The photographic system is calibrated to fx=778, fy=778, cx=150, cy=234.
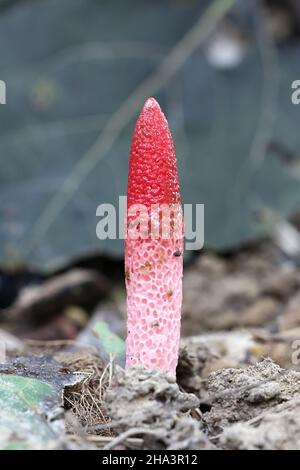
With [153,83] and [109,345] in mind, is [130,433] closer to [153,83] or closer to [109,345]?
[109,345]

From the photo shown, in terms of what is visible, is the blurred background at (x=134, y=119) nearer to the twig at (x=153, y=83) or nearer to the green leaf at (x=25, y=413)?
the twig at (x=153, y=83)

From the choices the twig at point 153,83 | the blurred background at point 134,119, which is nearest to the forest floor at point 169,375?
the blurred background at point 134,119

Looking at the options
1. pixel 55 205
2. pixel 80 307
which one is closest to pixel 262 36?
pixel 55 205

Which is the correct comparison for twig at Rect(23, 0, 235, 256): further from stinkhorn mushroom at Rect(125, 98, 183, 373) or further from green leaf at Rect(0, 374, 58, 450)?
green leaf at Rect(0, 374, 58, 450)

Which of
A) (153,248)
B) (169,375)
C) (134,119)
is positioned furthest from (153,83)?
(169,375)

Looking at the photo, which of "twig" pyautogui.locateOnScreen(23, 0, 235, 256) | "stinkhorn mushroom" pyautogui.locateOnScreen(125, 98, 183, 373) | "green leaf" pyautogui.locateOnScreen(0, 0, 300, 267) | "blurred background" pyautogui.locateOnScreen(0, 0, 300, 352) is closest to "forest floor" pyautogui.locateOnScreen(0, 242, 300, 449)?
"stinkhorn mushroom" pyautogui.locateOnScreen(125, 98, 183, 373)
